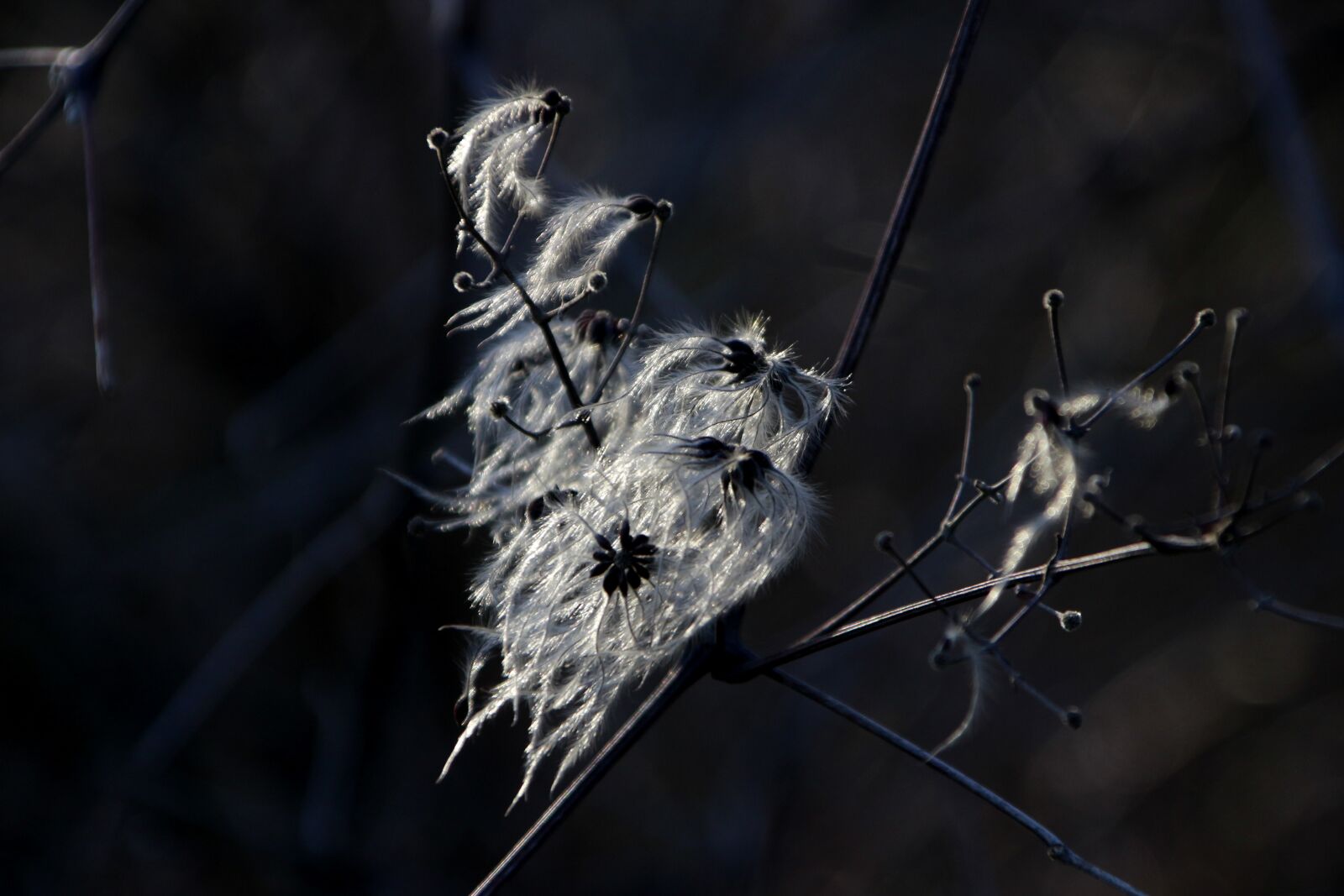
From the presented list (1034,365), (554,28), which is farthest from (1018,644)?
(554,28)

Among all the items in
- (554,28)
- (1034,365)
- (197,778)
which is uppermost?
(554,28)

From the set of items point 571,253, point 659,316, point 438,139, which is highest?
point 438,139

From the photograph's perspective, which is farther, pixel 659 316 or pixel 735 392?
pixel 659 316

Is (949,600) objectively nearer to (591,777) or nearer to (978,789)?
(978,789)

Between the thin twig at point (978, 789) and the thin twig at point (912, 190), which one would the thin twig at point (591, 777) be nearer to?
the thin twig at point (978, 789)

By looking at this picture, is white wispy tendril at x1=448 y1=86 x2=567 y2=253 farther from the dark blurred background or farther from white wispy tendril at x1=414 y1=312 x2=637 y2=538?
the dark blurred background

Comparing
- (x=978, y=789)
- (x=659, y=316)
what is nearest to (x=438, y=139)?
(x=978, y=789)

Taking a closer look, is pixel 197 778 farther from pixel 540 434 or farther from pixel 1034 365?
pixel 1034 365
